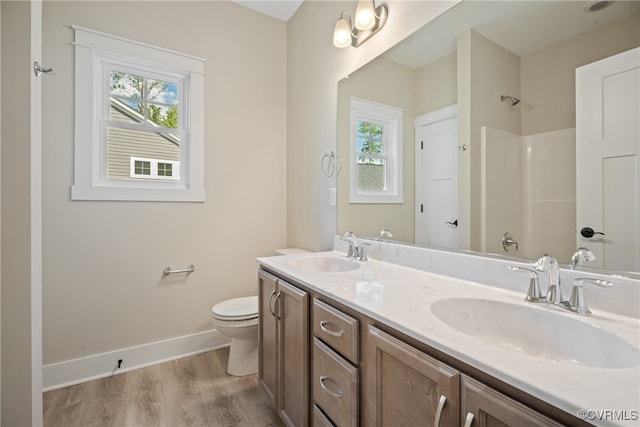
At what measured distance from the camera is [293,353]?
131 centimetres

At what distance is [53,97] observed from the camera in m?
1.86

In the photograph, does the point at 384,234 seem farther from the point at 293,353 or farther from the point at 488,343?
Result: the point at 488,343

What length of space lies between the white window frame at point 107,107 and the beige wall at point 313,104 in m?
0.78

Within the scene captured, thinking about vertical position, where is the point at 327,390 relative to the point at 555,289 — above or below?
below

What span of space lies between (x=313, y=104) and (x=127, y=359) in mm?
2358

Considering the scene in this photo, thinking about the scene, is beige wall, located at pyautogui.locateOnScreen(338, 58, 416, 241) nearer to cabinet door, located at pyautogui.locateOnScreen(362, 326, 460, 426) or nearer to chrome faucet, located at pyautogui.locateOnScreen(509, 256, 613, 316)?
chrome faucet, located at pyautogui.locateOnScreen(509, 256, 613, 316)

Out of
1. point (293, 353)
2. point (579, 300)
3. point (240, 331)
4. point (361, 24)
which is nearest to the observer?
point (579, 300)

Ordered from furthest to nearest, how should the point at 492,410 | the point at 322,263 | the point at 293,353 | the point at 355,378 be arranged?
the point at 322,263
the point at 293,353
the point at 355,378
the point at 492,410

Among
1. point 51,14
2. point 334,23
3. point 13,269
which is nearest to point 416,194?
point 334,23

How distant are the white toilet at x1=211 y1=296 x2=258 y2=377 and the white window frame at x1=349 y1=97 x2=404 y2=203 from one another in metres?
1.09

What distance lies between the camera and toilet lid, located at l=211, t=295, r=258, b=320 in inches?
76.7

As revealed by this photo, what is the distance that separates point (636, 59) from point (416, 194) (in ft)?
2.81

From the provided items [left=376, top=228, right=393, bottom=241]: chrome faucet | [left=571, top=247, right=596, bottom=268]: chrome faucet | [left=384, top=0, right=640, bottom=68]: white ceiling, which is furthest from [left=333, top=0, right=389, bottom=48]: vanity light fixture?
[left=571, top=247, right=596, bottom=268]: chrome faucet

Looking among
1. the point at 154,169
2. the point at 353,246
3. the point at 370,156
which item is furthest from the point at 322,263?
the point at 154,169
